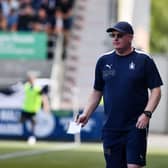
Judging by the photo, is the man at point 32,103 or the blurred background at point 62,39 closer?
the man at point 32,103

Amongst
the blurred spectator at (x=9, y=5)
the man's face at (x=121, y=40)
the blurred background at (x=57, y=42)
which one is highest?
the man's face at (x=121, y=40)

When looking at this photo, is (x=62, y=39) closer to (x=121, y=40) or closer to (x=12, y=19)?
(x=12, y=19)

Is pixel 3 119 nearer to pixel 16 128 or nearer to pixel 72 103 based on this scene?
pixel 16 128

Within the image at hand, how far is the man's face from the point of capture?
764 cm

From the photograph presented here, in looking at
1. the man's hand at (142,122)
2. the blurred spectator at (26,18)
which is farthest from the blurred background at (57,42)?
the man's hand at (142,122)

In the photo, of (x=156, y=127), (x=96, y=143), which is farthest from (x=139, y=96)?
(x=156, y=127)

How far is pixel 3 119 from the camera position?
25016mm

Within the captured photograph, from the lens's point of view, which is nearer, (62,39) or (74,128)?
(74,128)

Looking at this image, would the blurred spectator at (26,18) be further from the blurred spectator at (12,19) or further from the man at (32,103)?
the man at (32,103)

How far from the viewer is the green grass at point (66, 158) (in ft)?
48.7

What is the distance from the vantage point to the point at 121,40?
7656 mm

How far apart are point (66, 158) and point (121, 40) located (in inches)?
373

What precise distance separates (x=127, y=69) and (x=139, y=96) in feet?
0.95

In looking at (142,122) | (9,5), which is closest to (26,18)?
(9,5)
